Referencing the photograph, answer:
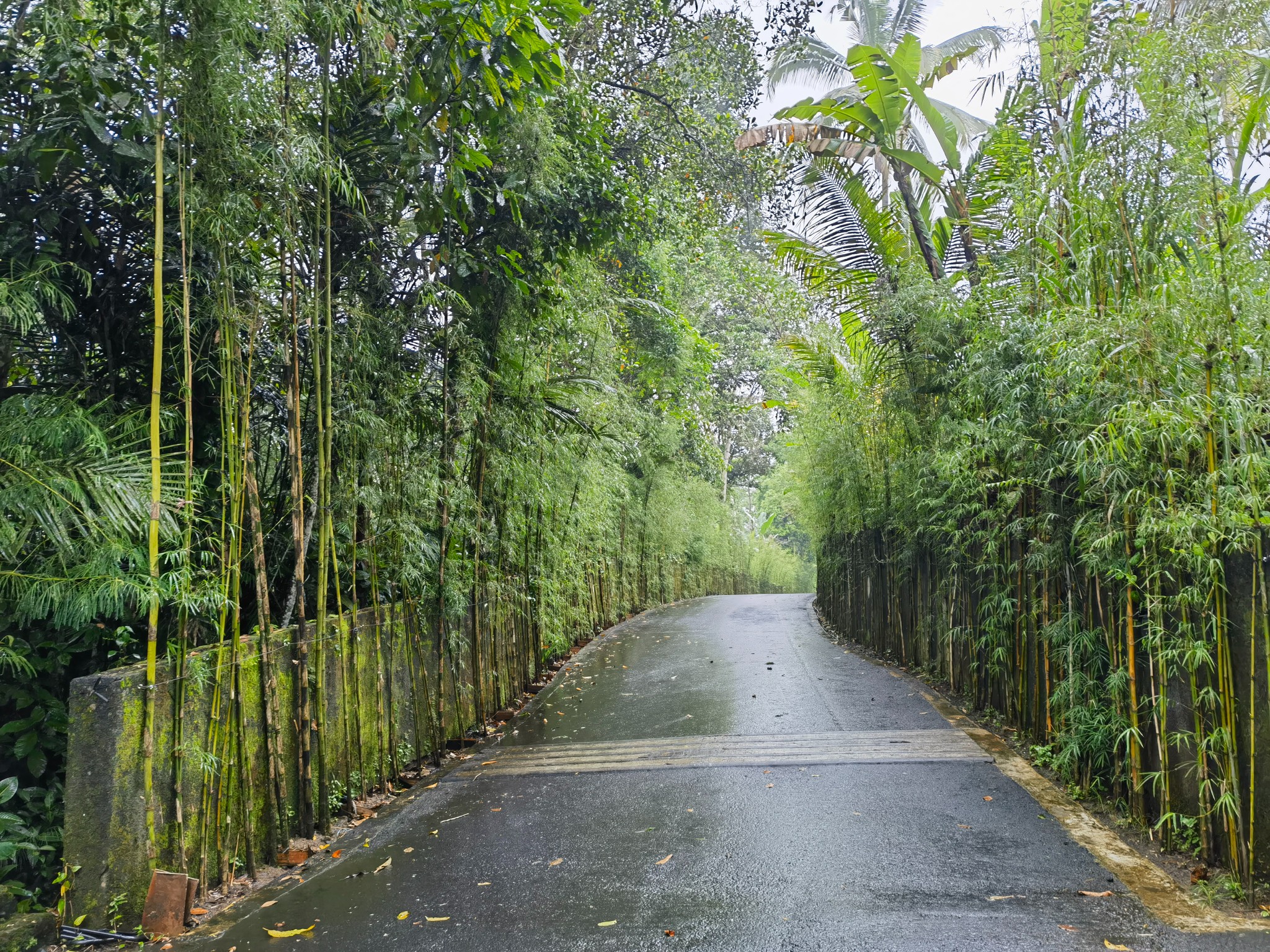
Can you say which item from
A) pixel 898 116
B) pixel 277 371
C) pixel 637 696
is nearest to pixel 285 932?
pixel 277 371

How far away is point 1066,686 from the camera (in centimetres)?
417

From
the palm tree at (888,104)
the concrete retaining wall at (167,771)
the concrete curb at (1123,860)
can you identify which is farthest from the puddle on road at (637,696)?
the palm tree at (888,104)

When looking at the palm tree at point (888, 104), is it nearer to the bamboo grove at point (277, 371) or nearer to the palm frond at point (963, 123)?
the palm frond at point (963, 123)

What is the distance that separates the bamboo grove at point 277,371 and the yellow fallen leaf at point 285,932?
1.47 feet

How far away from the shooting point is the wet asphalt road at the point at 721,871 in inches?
114

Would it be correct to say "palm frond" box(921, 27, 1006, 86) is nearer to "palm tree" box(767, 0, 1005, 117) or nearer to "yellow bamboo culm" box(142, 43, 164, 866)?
"palm tree" box(767, 0, 1005, 117)

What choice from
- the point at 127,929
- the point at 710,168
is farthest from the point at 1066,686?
the point at 710,168

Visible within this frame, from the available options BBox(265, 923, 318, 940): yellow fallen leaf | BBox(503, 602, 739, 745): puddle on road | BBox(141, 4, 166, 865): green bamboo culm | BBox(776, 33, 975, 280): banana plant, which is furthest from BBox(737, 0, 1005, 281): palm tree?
BBox(265, 923, 318, 940): yellow fallen leaf

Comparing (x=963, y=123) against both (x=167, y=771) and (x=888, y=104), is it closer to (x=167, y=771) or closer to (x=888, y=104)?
(x=888, y=104)

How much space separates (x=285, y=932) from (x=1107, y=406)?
12.7ft

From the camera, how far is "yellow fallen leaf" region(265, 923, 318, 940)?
299 centimetres

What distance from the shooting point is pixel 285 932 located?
3025 millimetres

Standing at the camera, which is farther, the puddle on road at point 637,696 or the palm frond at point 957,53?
the palm frond at point 957,53

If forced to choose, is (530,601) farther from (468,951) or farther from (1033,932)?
(1033,932)
